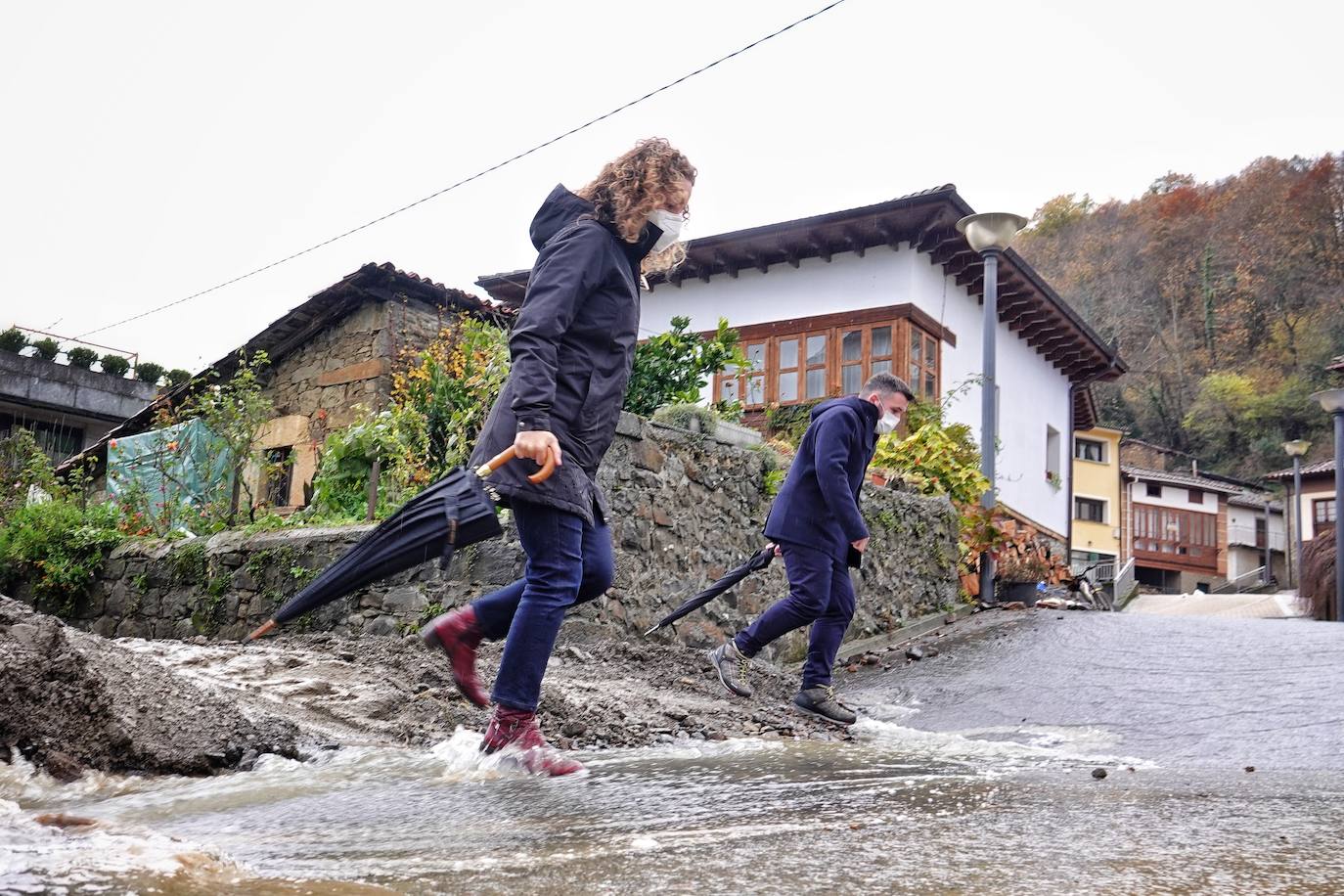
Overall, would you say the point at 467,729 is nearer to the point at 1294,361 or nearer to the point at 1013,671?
the point at 1013,671

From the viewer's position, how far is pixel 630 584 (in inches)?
255

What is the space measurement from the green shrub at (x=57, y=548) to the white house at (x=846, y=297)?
776 cm

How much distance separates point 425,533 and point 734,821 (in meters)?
1.29

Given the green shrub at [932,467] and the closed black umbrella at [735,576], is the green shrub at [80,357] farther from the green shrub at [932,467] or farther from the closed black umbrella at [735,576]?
the closed black umbrella at [735,576]

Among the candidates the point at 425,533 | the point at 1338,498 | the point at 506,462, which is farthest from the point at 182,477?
the point at 1338,498

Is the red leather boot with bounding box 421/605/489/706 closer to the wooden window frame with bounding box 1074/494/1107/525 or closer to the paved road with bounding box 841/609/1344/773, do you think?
the paved road with bounding box 841/609/1344/773

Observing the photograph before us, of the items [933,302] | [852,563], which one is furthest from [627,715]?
[933,302]

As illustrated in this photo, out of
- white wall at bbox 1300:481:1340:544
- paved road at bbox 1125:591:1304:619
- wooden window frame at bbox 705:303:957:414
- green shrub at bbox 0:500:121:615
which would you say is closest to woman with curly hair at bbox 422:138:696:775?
green shrub at bbox 0:500:121:615

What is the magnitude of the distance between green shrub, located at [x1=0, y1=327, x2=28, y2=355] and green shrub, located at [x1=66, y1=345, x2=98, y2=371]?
105 cm

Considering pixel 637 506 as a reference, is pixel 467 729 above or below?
below

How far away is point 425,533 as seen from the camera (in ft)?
10.7

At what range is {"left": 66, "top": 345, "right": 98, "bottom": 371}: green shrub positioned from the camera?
26.6 metres

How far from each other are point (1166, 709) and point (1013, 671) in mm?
1493

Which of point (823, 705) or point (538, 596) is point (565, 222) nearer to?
point (538, 596)
